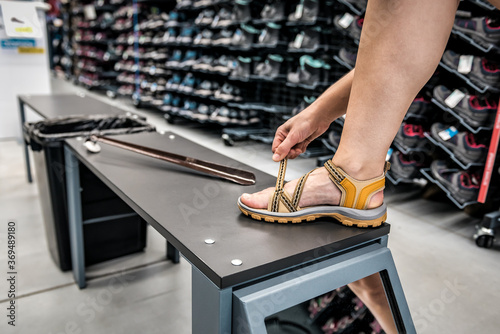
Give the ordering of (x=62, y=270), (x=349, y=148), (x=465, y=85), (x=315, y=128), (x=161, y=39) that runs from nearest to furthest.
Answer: (x=349, y=148) < (x=315, y=128) < (x=62, y=270) < (x=465, y=85) < (x=161, y=39)

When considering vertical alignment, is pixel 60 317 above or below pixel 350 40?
below

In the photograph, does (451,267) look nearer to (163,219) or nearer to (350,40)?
(163,219)

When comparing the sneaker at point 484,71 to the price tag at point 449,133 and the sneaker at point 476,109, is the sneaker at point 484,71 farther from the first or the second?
the price tag at point 449,133

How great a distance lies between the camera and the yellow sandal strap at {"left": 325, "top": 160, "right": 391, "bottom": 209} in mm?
834

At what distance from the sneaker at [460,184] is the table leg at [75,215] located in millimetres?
2210

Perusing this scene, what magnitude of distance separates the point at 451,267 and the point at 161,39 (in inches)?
221

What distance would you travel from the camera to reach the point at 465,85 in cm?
270

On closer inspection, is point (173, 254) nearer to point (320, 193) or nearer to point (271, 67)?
point (320, 193)

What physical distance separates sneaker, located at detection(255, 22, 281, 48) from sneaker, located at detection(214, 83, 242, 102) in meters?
0.74

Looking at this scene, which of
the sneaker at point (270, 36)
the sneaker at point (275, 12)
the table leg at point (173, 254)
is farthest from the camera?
the sneaker at point (270, 36)

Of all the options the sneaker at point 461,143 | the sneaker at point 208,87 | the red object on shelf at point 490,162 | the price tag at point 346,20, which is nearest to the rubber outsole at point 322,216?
the red object on shelf at point 490,162

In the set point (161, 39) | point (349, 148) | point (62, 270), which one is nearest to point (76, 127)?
point (62, 270)

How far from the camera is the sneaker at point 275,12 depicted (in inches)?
157

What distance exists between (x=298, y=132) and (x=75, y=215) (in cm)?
113
